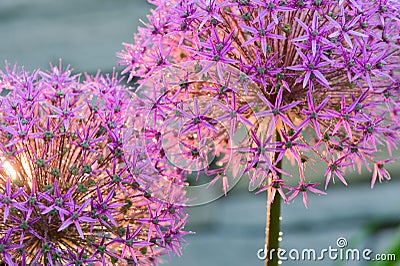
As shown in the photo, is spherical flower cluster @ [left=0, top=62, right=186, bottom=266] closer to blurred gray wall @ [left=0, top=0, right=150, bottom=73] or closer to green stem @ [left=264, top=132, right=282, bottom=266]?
green stem @ [left=264, top=132, right=282, bottom=266]

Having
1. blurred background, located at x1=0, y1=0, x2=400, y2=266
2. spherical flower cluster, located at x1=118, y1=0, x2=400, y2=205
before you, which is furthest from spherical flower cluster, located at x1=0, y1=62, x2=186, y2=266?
blurred background, located at x1=0, y1=0, x2=400, y2=266

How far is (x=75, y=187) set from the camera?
555 millimetres

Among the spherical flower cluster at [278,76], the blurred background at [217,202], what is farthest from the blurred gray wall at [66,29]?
the spherical flower cluster at [278,76]

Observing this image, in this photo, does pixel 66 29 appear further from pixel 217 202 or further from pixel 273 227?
pixel 273 227

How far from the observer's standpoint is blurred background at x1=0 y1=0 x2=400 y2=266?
1921 millimetres

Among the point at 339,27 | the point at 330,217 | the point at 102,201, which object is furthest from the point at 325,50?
the point at 330,217

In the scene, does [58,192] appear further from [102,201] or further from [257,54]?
[257,54]

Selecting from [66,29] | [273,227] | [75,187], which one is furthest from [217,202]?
[75,187]

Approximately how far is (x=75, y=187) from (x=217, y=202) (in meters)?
1.33

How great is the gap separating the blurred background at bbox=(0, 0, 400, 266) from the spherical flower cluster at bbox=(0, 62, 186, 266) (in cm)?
125

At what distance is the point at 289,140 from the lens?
0.58m

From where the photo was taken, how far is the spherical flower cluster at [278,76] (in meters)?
0.58

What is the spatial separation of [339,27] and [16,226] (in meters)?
0.36

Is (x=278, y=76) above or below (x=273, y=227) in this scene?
above
